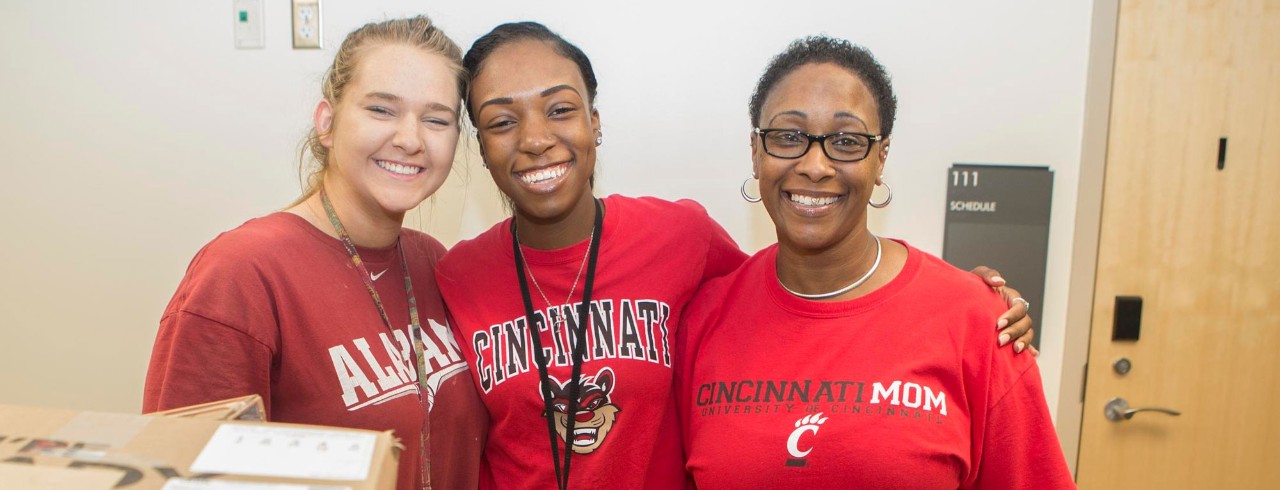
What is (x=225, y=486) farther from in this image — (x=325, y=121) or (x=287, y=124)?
(x=287, y=124)

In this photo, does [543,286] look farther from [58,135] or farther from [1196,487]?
[1196,487]

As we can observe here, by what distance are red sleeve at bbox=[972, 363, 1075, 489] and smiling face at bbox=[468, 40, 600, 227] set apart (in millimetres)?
832

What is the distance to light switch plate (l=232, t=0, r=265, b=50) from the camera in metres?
1.93

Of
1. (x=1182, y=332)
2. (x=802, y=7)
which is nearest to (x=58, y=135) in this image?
(x=802, y=7)

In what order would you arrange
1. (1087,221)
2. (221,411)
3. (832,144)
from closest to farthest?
1. (221,411)
2. (832,144)
3. (1087,221)

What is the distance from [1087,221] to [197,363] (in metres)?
2.08

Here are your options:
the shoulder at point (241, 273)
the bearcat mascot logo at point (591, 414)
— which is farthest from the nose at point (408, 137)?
the bearcat mascot logo at point (591, 414)

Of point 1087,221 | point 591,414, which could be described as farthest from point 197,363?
point 1087,221

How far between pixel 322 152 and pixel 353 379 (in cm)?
50

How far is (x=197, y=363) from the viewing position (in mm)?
1052

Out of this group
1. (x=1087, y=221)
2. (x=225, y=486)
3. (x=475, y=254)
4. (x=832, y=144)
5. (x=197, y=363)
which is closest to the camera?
(x=225, y=486)

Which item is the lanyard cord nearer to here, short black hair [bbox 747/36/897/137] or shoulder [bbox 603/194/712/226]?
shoulder [bbox 603/194/712/226]

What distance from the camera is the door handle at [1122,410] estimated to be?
76.3 inches

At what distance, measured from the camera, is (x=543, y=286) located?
4.59 feet
